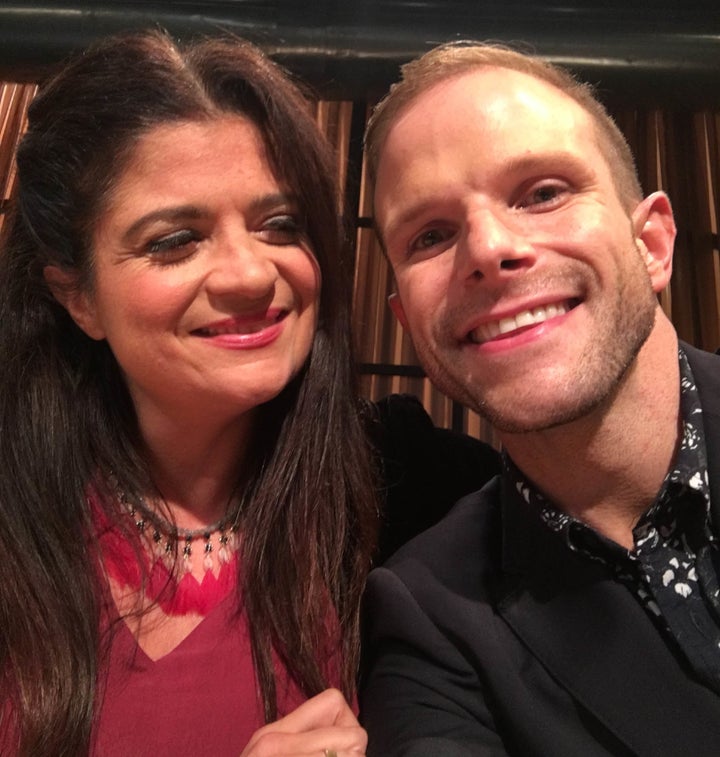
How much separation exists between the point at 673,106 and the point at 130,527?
2293 mm

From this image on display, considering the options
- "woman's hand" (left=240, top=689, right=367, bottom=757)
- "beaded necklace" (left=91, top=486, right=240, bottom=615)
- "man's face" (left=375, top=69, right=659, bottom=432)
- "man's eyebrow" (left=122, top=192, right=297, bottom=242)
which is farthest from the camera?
"beaded necklace" (left=91, top=486, right=240, bottom=615)

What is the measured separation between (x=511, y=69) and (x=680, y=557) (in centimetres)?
88

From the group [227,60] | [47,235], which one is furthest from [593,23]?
[47,235]

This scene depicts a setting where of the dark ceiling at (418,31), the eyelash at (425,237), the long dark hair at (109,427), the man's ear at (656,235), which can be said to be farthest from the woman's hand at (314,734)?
the dark ceiling at (418,31)

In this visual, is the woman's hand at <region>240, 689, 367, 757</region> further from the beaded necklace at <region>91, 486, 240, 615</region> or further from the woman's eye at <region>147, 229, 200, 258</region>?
the woman's eye at <region>147, 229, 200, 258</region>

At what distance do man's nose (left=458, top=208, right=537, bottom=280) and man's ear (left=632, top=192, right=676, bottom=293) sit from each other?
0.90 feet

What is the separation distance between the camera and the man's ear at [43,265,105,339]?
1366 millimetres

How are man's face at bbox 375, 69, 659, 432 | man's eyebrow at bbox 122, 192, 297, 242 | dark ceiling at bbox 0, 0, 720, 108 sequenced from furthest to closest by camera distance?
dark ceiling at bbox 0, 0, 720, 108 < man's eyebrow at bbox 122, 192, 297, 242 < man's face at bbox 375, 69, 659, 432

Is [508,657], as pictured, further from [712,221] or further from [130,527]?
[712,221]

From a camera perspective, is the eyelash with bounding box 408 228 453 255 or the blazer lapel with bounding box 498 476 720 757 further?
the eyelash with bounding box 408 228 453 255

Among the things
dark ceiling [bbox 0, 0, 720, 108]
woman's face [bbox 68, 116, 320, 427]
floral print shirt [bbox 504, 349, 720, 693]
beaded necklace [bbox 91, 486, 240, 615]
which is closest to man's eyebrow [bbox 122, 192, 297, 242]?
woman's face [bbox 68, 116, 320, 427]

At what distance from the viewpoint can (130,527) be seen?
1.38 m

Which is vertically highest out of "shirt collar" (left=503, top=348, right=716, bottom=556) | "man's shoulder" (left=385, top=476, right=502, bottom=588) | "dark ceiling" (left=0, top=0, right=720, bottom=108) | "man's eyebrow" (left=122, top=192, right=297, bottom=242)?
"dark ceiling" (left=0, top=0, right=720, bottom=108)

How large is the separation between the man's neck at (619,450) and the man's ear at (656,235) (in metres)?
0.14
